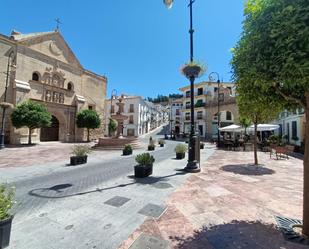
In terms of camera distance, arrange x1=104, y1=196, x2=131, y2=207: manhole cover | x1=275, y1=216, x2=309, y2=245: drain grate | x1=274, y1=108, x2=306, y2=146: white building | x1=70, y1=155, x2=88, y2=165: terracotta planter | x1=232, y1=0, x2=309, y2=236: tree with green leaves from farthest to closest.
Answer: x1=274, y1=108, x2=306, y2=146: white building, x1=70, y1=155, x2=88, y2=165: terracotta planter, x1=104, y1=196, x2=131, y2=207: manhole cover, x1=275, y1=216, x2=309, y2=245: drain grate, x1=232, y1=0, x2=309, y2=236: tree with green leaves

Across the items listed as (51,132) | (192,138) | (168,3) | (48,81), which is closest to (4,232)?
(192,138)

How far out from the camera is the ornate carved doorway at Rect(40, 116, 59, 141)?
2405 cm

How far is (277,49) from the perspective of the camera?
2596mm

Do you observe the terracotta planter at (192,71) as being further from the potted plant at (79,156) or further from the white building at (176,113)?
the white building at (176,113)

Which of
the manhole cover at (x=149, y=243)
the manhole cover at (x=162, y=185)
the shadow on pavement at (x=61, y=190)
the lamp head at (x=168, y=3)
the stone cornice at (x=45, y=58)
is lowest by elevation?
the manhole cover at (x=149, y=243)

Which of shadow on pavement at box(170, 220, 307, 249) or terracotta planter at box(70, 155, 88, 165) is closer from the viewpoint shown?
shadow on pavement at box(170, 220, 307, 249)

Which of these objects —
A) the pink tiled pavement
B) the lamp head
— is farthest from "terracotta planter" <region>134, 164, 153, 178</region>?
the lamp head

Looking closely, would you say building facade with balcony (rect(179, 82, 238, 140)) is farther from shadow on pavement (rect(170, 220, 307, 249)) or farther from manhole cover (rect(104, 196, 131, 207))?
shadow on pavement (rect(170, 220, 307, 249))

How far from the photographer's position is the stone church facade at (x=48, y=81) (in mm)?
19938

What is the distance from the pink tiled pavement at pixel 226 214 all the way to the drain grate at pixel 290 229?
0.09 m

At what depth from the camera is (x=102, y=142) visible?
18703 millimetres

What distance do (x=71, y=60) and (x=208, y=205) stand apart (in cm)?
2838

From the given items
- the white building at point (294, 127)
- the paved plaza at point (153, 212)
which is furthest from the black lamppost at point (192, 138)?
the white building at point (294, 127)

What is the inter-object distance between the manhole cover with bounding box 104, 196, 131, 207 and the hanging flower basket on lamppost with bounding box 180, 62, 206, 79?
16.7ft
